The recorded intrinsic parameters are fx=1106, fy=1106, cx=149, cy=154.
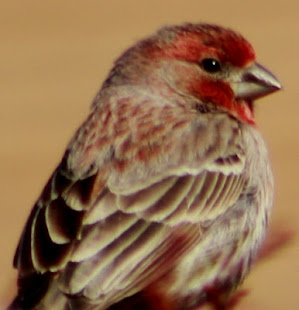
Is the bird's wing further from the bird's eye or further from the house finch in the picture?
the bird's eye

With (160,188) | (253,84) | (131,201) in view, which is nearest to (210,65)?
(253,84)

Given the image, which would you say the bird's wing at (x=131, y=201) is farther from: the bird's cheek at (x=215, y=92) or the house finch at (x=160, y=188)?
the bird's cheek at (x=215, y=92)

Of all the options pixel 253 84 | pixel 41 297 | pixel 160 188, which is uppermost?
pixel 253 84

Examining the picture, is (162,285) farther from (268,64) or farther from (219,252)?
(268,64)

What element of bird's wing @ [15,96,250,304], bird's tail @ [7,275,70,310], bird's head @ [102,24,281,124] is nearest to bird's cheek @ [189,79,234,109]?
bird's head @ [102,24,281,124]

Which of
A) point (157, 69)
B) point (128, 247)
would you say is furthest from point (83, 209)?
point (157, 69)

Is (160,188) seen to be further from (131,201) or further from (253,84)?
(253,84)

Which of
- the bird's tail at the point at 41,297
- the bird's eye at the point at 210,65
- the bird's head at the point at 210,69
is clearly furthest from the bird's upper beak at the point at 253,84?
the bird's tail at the point at 41,297
